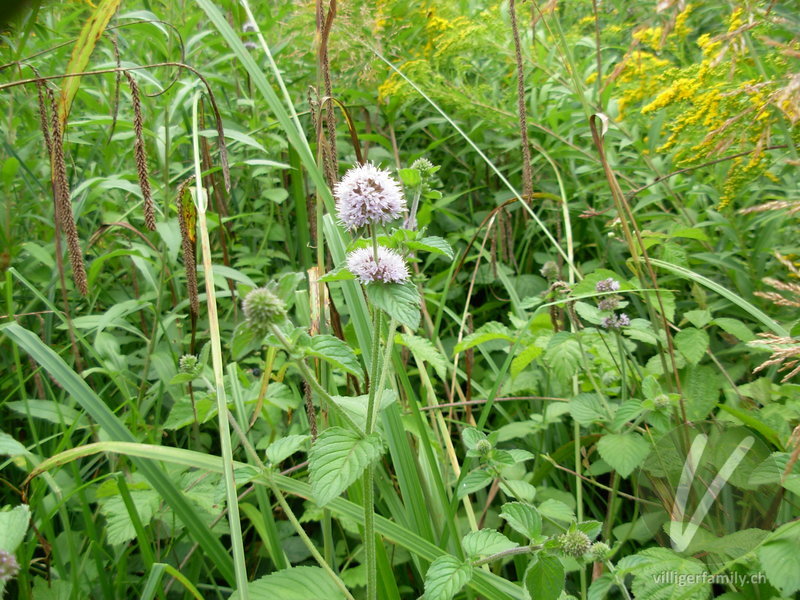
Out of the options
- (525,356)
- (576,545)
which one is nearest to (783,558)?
(576,545)

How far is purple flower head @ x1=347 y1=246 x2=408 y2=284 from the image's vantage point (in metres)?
0.98

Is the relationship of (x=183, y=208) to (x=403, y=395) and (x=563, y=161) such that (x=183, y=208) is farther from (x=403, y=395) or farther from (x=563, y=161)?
(x=563, y=161)

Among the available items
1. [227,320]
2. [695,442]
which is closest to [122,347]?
[227,320]

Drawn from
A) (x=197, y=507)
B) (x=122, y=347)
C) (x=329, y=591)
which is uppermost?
(x=122, y=347)

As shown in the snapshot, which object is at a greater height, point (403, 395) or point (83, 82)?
point (83, 82)

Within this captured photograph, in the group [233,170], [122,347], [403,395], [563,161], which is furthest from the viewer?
[563,161]

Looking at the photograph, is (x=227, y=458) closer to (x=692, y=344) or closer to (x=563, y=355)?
(x=563, y=355)

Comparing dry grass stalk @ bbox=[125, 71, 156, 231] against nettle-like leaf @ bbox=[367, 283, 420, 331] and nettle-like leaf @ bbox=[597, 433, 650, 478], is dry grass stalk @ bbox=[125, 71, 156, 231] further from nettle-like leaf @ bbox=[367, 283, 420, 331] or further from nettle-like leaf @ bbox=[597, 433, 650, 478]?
nettle-like leaf @ bbox=[597, 433, 650, 478]

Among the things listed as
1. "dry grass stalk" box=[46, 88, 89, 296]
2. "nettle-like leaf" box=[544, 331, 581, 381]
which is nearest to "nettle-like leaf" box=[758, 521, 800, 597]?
"nettle-like leaf" box=[544, 331, 581, 381]

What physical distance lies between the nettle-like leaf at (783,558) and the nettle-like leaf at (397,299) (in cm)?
66

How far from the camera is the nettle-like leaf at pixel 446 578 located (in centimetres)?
96

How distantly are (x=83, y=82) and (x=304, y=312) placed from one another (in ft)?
6.96

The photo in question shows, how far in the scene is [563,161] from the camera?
2775mm

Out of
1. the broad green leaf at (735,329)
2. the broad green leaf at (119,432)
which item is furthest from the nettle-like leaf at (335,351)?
the broad green leaf at (735,329)
